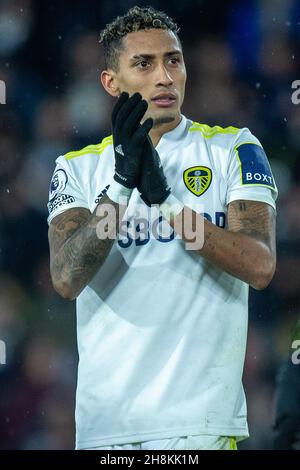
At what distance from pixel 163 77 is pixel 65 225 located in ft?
1.60

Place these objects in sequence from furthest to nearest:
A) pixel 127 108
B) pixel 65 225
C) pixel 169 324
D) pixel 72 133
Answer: pixel 72 133, pixel 65 225, pixel 169 324, pixel 127 108

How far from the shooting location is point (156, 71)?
7.86 ft

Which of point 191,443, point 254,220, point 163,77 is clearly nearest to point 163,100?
point 163,77

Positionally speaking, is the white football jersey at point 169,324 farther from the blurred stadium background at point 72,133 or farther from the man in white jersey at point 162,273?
the blurred stadium background at point 72,133

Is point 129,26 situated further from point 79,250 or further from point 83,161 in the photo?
point 79,250

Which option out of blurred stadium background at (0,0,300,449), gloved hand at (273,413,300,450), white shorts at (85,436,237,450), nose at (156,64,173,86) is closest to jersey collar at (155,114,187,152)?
nose at (156,64,173,86)

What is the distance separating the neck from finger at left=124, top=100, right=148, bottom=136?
39cm

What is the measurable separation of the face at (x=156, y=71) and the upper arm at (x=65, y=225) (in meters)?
0.33

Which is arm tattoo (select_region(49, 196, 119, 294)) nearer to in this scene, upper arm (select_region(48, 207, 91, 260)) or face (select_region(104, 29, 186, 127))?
upper arm (select_region(48, 207, 91, 260))

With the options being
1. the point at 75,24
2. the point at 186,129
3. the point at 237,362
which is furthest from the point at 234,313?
the point at 75,24

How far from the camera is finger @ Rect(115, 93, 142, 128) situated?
2.02m

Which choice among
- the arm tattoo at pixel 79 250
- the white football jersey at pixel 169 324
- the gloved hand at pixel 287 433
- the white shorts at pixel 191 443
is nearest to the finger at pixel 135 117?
the arm tattoo at pixel 79 250

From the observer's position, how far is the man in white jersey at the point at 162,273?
210 cm
